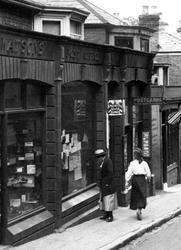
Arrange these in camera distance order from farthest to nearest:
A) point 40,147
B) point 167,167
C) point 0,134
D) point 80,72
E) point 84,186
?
point 167,167 < point 84,186 < point 80,72 < point 40,147 < point 0,134

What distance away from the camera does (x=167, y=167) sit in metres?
23.1

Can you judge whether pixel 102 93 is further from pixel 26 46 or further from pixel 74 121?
pixel 26 46

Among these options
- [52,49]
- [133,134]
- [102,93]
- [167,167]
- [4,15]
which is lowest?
[167,167]

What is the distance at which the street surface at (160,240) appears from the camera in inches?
442

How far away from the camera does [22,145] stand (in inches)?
453

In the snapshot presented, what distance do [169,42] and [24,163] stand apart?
2015 cm

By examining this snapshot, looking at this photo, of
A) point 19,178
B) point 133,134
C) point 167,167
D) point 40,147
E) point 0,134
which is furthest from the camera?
point 167,167

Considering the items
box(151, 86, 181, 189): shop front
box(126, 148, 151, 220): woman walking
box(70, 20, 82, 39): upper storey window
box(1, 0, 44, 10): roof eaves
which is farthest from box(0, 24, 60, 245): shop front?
box(151, 86, 181, 189): shop front

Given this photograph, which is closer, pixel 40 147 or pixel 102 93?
pixel 40 147

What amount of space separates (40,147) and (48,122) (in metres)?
0.58

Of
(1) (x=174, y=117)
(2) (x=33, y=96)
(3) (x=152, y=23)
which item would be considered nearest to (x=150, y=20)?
(3) (x=152, y=23)

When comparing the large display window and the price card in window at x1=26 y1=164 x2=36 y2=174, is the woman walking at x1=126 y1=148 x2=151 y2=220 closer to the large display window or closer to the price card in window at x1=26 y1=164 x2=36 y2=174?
the large display window

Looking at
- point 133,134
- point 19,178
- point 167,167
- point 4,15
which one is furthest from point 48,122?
point 167,167

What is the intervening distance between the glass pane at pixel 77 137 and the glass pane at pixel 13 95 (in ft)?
Result: 6.34
